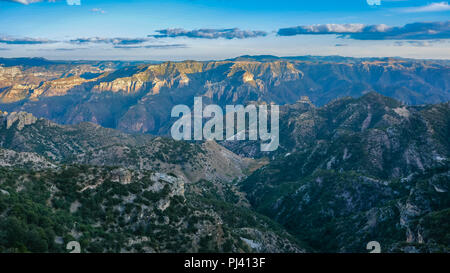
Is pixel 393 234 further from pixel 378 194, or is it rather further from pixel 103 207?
pixel 103 207

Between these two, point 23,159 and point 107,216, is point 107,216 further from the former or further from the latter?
point 23,159

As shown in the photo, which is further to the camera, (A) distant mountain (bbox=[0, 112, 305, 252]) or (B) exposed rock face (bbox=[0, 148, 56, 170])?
(B) exposed rock face (bbox=[0, 148, 56, 170])

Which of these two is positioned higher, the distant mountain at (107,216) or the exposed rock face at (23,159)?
the distant mountain at (107,216)

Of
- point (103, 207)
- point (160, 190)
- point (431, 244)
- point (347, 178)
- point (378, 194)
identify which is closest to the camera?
point (431, 244)

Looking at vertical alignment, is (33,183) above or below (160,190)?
above

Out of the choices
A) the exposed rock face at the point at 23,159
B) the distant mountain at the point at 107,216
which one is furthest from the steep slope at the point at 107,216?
the exposed rock face at the point at 23,159

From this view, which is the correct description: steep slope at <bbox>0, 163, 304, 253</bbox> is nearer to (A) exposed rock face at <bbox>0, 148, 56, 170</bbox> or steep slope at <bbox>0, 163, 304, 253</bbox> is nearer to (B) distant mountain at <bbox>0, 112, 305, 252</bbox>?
(B) distant mountain at <bbox>0, 112, 305, 252</bbox>

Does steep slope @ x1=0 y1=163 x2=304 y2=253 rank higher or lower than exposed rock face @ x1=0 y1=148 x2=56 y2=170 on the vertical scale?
higher

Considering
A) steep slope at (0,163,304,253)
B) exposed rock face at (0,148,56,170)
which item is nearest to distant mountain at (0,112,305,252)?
steep slope at (0,163,304,253)

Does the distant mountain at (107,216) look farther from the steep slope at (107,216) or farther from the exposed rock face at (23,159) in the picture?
the exposed rock face at (23,159)
